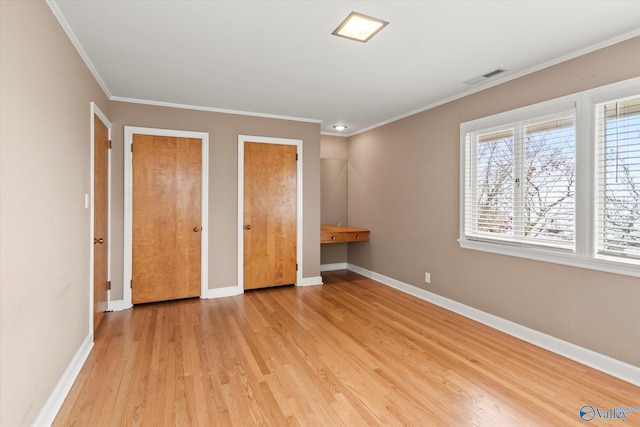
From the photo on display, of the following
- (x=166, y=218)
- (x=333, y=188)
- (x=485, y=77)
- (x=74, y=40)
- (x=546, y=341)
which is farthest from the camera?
(x=333, y=188)

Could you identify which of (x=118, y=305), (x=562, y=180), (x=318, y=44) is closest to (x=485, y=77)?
(x=562, y=180)

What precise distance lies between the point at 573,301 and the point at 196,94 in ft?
13.8

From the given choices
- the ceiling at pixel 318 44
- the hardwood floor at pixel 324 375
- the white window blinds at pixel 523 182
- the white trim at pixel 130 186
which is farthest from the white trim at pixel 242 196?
the white window blinds at pixel 523 182

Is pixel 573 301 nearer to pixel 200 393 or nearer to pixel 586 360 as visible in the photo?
pixel 586 360

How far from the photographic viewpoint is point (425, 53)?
2717 millimetres

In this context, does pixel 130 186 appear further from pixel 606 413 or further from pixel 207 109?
pixel 606 413

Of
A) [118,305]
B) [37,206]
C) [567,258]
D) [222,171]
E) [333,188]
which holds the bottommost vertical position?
[118,305]

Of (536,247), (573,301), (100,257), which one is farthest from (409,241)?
(100,257)

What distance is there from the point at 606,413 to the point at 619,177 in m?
1.64

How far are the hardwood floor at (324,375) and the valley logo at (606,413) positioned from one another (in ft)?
0.11

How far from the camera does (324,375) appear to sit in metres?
2.41

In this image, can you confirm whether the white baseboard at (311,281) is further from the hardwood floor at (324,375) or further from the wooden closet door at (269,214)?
the hardwood floor at (324,375)

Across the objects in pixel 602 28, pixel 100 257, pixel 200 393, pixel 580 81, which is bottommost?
pixel 200 393

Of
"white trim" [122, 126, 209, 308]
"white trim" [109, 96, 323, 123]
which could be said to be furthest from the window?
"white trim" [122, 126, 209, 308]
